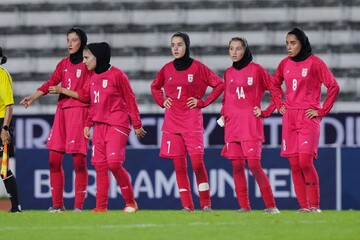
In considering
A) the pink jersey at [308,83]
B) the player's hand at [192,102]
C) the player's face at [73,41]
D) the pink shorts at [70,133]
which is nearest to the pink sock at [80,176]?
the pink shorts at [70,133]

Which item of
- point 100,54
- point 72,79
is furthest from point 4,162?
point 100,54

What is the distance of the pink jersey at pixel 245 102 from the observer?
1009 centimetres

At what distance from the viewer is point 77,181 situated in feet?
34.9

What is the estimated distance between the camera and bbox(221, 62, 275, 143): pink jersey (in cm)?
1009

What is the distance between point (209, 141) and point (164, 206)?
185 centimetres

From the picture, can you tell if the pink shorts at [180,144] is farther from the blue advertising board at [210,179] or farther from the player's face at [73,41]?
the blue advertising board at [210,179]

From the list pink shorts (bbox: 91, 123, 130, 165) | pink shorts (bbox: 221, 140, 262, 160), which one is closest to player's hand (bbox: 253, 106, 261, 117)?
pink shorts (bbox: 221, 140, 262, 160)

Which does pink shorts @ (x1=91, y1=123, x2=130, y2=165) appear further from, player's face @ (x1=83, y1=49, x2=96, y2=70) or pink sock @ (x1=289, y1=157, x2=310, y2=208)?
pink sock @ (x1=289, y1=157, x2=310, y2=208)

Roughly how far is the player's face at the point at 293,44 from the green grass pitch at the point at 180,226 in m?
1.43

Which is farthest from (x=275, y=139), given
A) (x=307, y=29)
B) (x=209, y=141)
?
(x=307, y=29)

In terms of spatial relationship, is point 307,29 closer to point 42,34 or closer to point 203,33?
point 203,33

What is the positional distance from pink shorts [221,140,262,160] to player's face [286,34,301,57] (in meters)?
0.88

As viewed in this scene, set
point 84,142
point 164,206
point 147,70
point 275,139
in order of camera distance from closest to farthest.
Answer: point 84,142 → point 164,206 → point 275,139 → point 147,70

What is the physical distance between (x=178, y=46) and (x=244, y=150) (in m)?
1.13
